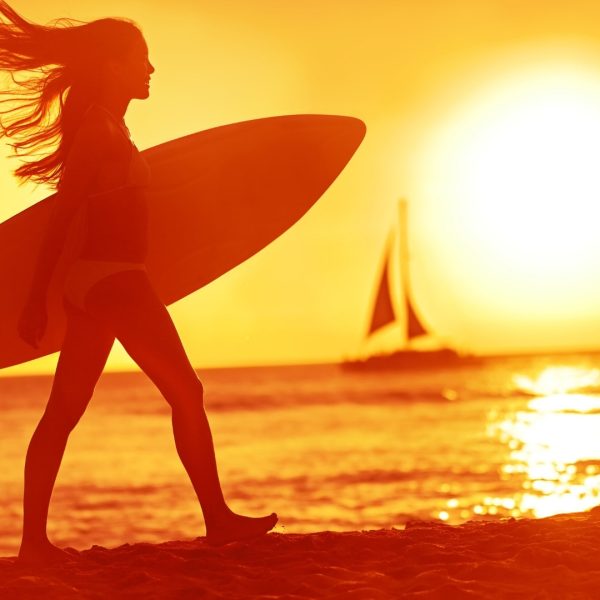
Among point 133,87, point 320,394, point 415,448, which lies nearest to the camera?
point 133,87

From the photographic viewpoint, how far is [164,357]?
4.41 m

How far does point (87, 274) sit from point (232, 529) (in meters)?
1.23

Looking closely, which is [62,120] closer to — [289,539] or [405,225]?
[289,539]

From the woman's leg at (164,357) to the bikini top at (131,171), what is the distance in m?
0.33

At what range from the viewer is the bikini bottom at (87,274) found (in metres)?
4.35

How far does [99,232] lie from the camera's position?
4.34 metres

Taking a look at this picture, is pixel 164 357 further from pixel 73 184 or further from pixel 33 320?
pixel 73 184

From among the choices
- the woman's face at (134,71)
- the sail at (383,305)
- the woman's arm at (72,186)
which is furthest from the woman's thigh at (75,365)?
the sail at (383,305)

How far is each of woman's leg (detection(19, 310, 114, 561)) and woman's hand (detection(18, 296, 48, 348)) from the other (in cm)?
19

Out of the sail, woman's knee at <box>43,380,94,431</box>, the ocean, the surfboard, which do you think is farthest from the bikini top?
the sail

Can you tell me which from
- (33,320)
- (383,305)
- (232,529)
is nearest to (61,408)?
(33,320)

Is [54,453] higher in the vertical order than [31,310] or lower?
lower

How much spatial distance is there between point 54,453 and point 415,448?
2320cm

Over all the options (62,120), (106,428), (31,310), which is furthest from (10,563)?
(106,428)
